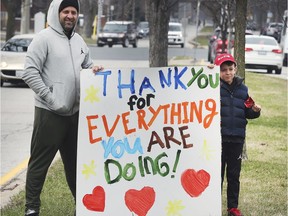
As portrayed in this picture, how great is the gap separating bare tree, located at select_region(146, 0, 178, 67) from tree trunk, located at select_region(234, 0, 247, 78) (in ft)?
9.36

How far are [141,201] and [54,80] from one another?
110 cm

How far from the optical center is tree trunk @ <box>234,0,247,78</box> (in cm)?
855

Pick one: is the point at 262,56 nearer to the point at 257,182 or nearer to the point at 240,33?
the point at 240,33

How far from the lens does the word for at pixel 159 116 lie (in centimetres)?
519

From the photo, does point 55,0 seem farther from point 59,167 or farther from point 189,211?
point 59,167

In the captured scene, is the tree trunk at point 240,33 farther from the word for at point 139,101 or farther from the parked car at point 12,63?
the parked car at point 12,63

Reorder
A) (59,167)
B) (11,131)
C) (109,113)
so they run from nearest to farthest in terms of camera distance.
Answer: (109,113) → (59,167) → (11,131)

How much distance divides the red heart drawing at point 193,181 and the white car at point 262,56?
70.0 feet

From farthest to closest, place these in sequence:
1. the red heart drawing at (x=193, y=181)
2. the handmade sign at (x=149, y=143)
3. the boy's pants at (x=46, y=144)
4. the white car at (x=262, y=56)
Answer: the white car at (x=262, y=56) < the boy's pants at (x=46, y=144) < the red heart drawing at (x=193, y=181) < the handmade sign at (x=149, y=143)

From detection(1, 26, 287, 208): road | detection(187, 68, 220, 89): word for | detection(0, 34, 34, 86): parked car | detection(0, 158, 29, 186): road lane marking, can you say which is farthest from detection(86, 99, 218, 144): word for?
detection(0, 34, 34, 86): parked car

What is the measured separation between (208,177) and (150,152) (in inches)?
18.1

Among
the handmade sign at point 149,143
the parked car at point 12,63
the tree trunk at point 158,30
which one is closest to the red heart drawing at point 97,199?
the handmade sign at point 149,143

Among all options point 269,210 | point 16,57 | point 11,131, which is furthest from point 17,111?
point 269,210

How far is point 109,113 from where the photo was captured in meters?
5.20
